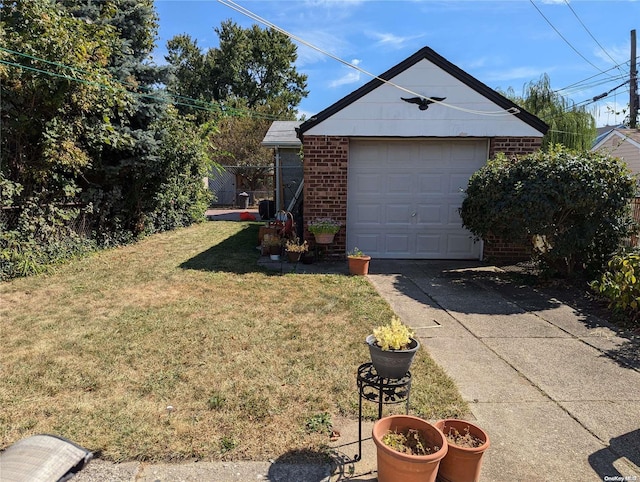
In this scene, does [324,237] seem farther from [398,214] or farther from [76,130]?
[76,130]

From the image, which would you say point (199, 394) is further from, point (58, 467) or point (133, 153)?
point (133, 153)

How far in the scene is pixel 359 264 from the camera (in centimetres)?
692

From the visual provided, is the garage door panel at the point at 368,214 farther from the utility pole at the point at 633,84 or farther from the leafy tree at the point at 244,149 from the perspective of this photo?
the leafy tree at the point at 244,149

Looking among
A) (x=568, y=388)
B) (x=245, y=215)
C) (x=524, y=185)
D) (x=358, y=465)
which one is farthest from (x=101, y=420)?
(x=245, y=215)

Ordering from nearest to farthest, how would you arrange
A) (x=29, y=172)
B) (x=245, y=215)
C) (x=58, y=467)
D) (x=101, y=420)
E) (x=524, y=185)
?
(x=58, y=467), (x=101, y=420), (x=524, y=185), (x=29, y=172), (x=245, y=215)

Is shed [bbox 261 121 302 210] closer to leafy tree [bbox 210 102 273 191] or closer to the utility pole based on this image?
leafy tree [bbox 210 102 273 191]

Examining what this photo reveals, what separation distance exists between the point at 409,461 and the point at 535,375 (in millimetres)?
2070

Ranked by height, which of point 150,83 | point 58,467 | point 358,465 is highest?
point 150,83

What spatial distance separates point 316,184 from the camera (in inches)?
307

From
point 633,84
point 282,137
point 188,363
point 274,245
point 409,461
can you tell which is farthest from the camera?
point 633,84

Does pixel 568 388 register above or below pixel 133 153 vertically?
below

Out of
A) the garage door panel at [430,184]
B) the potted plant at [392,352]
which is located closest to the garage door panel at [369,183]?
the garage door panel at [430,184]

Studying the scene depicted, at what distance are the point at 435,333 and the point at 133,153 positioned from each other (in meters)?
7.31

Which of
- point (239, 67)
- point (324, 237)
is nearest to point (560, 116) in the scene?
point (324, 237)
